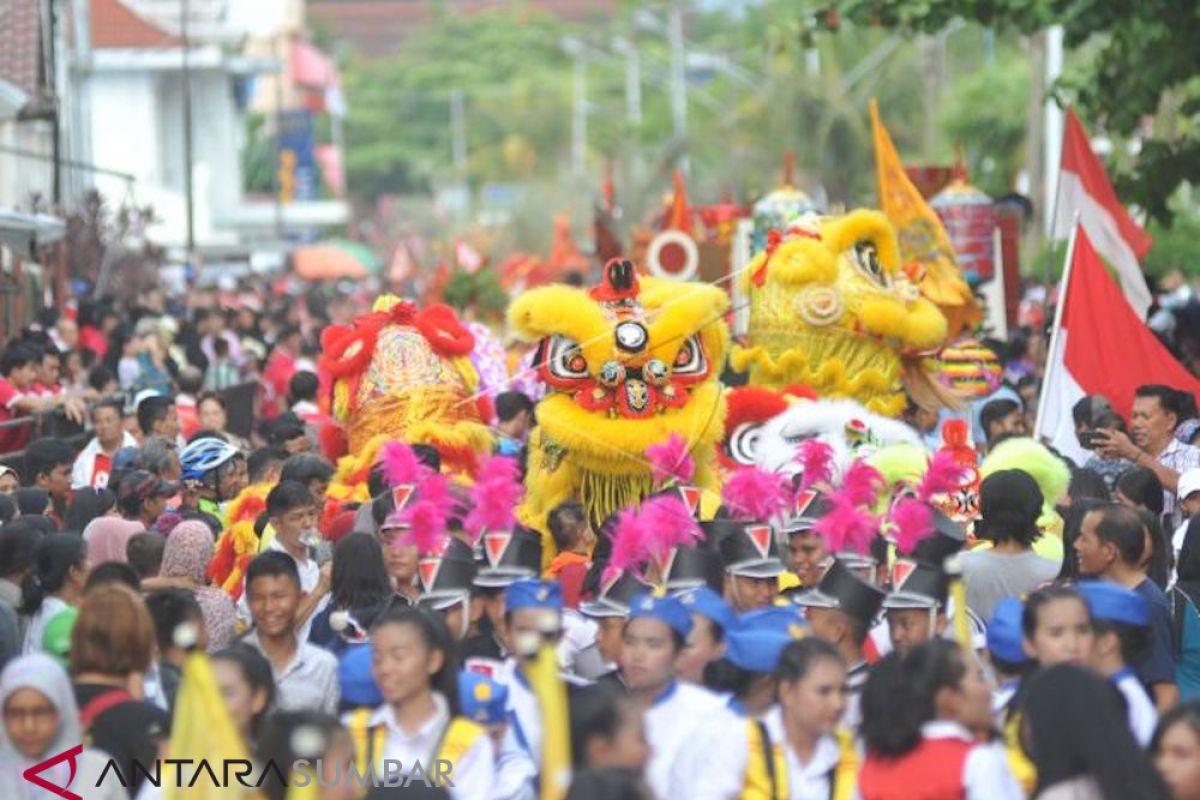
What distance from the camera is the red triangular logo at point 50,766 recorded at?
24.6 feet

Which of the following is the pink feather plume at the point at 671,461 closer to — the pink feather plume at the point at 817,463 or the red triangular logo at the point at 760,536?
the pink feather plume at the point at 817,463

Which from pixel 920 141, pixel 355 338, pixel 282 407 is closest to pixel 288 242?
pixel 920 141

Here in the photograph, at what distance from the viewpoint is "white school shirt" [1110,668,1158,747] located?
7.62 m

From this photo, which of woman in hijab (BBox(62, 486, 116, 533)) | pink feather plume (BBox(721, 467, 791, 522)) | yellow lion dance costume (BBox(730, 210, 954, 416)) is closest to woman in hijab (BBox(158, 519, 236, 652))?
woman in hijab (BBox(62, 486, 116, 533))

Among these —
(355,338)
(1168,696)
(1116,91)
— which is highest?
(1116,91)

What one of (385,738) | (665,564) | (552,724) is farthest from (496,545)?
(552,724)

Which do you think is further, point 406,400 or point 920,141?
point 920,141

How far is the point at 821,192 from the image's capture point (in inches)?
1783

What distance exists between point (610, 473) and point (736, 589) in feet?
9.06

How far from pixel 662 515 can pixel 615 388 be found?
2.83 meters

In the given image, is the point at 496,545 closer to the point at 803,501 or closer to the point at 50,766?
the point at 803,501

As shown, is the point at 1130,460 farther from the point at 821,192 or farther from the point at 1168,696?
the point at 821,192

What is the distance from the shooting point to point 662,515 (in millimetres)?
9516

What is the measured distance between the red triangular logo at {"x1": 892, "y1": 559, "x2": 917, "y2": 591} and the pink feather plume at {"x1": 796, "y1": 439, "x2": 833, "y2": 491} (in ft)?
7.14
